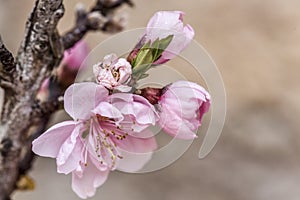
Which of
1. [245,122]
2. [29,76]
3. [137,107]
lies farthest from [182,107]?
[245,122]

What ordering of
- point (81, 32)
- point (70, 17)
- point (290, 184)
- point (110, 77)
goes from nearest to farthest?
point (110, 77), point (81, 32), point (290, 184), point (70, 17)

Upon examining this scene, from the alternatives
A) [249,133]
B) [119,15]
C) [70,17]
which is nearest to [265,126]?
[249,133]

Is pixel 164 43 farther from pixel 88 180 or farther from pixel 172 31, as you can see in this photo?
pixel 88 180

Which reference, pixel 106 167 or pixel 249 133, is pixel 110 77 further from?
pixel 249 133

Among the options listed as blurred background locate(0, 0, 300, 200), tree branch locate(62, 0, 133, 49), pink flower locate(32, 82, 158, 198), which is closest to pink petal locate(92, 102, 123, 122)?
pink flower locate(32, 82, 158, 198)

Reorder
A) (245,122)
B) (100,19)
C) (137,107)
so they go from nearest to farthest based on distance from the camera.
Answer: (137,107) < (100,19) < (245,122)

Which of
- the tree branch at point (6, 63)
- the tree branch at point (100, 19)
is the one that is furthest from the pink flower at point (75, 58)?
the tree branch at point (6, 63)

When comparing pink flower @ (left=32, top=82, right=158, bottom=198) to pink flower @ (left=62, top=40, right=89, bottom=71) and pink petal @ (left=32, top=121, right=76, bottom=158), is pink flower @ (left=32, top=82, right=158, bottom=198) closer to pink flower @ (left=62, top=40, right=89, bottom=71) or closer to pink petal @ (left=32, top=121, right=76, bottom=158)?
pink petal @ (left=32, top=121, right=76, bottom=158)

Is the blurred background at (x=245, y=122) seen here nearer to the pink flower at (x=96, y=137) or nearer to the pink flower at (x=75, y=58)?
the pink flower at (x=75, y=58)
